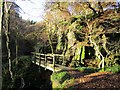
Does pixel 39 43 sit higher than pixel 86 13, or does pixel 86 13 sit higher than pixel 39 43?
pixel 86 13

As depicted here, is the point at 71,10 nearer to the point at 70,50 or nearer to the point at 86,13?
the point at 86,13

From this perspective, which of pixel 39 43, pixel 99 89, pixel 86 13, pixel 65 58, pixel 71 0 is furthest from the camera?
pixel 39 43

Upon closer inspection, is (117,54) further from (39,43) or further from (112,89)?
(39,43)

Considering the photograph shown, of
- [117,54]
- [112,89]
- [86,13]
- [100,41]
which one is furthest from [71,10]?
[112,89]

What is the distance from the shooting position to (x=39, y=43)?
30828 millimetres

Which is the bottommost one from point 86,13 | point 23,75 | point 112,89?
point 23,75

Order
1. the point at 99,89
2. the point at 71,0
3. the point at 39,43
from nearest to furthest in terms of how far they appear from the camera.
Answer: the point at 99,89 → the point at 71,0 → the point at 39,43

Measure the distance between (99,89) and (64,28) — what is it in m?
14.4

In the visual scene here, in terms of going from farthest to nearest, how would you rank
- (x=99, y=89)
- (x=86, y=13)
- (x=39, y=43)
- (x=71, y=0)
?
(x=39, y=43)
(x=86, y=13)
(x=71, y=0)
(x=99, y=89)

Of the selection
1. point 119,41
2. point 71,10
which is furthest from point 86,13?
point 119,41

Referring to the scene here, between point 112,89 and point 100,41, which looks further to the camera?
point 100,41

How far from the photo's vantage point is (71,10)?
20.2 meters

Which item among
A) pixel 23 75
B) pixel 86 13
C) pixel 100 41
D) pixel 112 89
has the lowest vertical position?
pixel 23 75

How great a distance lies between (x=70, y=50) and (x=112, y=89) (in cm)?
1320
